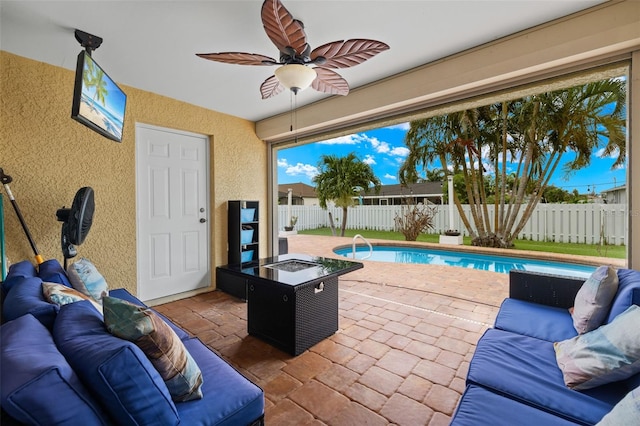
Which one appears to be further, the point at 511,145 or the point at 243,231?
the point at 511,145

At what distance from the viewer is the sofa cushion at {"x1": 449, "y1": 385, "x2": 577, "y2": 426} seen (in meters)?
1.10

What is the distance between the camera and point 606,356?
4.13ft

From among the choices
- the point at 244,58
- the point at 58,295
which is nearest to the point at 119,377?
the point at 58,295

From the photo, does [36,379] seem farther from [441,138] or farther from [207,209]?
[441,138]

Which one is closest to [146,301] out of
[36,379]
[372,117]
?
[36,379]

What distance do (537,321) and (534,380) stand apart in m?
0.80

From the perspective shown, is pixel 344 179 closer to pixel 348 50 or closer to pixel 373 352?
pixel 373 352

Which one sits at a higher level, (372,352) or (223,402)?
(223,402)

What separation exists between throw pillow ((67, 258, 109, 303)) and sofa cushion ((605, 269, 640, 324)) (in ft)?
10.9

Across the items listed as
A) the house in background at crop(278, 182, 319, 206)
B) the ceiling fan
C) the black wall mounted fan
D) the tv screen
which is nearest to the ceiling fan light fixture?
the ceiling fan

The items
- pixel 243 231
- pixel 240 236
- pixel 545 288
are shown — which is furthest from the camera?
pixel 243 231

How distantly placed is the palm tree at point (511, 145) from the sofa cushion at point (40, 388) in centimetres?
696

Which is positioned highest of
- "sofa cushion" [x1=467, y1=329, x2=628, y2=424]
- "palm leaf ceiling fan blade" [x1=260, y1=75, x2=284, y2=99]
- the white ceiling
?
the white ceiling

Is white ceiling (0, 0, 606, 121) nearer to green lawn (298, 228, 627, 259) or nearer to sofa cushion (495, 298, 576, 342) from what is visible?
sofa cushion (495, 298, 576, 342)
